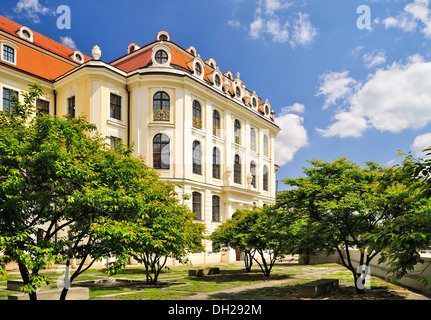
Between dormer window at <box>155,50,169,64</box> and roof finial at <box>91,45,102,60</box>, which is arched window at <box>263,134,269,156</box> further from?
roof finial at <box>91,45,102,60</box>

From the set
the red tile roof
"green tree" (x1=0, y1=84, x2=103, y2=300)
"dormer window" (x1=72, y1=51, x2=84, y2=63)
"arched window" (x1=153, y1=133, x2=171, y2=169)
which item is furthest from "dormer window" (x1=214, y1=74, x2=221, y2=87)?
"green tree" (x1=0, y1=84, x2=103, y2=300)

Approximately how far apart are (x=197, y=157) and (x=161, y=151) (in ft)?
14.4

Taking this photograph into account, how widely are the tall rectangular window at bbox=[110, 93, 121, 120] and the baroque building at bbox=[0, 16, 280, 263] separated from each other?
9 cm

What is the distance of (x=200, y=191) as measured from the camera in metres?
40.3

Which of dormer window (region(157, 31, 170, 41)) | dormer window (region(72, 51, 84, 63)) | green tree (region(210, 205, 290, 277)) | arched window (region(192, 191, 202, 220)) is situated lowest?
green tree (region(210, 205, 290, 277))

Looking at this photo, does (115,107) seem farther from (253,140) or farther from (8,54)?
(253,140)

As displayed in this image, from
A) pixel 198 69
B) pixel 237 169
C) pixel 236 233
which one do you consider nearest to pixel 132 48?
pixel 198 69

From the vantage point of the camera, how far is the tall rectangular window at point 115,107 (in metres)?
37.0

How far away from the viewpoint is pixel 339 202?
14195mm

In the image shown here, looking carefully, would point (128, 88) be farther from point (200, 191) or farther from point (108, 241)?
point (108, 241)

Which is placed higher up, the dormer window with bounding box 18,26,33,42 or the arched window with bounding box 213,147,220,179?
the dormer window with bounding box 18,26,33,42

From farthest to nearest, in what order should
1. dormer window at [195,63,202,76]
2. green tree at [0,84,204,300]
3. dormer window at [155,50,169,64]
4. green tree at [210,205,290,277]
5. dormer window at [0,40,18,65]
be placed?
1. dormer window at [195,63,202,76]
2. dormer window at [155,50,169,64]
3. dormer window at [0,40,18,65]
4. green tree at [210,205,290,277]
5. green tree at [0,84,204,300]

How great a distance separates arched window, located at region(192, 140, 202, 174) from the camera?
40281 millimetres

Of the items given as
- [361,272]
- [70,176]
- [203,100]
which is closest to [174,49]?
[203,100]
